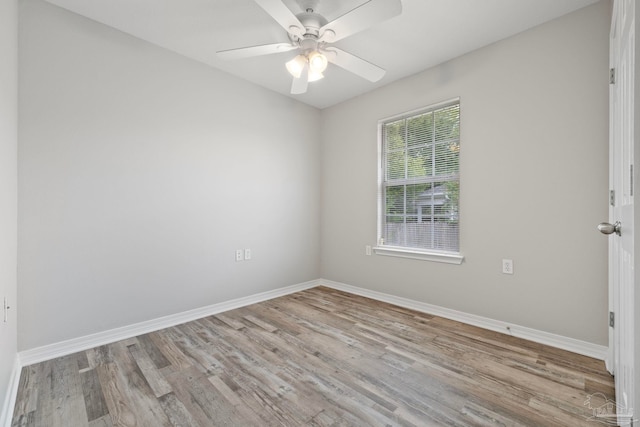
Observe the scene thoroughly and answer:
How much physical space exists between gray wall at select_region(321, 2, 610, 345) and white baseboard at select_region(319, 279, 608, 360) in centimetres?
4

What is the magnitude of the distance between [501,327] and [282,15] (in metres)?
2.84

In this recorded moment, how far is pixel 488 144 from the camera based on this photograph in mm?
2412

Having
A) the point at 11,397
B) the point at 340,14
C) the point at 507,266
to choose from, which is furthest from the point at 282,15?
the point at 11,397

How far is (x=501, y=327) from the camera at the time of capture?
2340mm

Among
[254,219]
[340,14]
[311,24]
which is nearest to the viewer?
[311,24]

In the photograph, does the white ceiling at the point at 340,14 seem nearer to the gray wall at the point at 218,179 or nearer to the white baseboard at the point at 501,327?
the gray wall at the point at 218,179

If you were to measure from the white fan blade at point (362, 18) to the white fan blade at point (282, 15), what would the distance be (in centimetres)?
16

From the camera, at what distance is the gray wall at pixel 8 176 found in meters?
1.41

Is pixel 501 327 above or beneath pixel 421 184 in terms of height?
beneath

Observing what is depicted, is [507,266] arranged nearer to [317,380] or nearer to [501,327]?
[501,327]

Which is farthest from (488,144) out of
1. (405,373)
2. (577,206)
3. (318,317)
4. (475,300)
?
(318,317)

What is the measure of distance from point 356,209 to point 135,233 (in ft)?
7.60

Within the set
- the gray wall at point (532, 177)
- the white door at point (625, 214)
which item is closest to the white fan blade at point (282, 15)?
the white door at point (625, 214)

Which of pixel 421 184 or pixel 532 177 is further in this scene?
pixel 421 184
